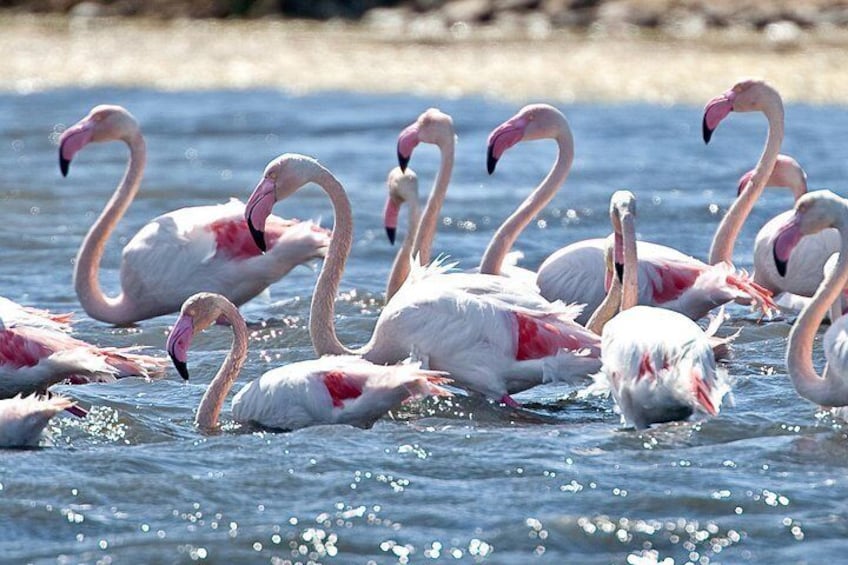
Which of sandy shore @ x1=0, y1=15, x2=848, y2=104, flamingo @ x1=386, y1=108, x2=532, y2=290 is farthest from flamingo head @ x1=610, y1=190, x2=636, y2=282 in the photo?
sandy shore @ x1=0, y1=15, x2=848, y2=104

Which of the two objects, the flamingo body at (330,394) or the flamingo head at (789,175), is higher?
the flamingo head at (789,175)

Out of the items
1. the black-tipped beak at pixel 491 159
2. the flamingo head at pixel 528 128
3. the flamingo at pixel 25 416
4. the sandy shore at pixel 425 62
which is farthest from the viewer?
the sandy shore at pixel 425 62

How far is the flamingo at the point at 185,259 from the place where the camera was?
28.1 ft

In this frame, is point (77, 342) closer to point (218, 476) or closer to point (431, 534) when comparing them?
point (218, 476)

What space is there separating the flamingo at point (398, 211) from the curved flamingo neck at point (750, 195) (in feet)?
4.95

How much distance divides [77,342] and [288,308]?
2.38 metres

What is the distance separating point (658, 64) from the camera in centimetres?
2100

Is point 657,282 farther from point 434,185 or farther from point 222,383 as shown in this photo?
point 222,383

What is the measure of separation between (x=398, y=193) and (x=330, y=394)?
7.56 feet

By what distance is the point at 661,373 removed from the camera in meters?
6.12

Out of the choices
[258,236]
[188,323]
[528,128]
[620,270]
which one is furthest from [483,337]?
[528,128]

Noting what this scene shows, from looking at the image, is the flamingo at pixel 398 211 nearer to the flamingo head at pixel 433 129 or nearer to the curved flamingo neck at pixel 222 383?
the flamingo head at pixel 433 129

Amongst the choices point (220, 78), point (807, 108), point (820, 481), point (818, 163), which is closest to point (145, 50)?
point (220, 78)

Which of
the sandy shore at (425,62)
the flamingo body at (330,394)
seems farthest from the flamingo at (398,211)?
the sandy shore at (425,62)
